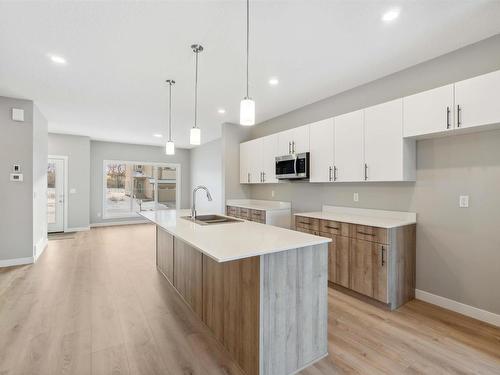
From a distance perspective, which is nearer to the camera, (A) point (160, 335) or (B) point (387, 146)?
(A) point (160, 335)

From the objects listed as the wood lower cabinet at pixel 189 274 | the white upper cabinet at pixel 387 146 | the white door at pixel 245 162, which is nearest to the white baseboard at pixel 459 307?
the white upper cabinet at pixel 387 146

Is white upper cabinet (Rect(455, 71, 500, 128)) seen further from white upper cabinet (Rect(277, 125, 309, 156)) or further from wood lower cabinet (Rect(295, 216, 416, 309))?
white upper cabinet (Rect(277, 125, 309, 156))

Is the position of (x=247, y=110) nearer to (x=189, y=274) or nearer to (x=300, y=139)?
(x=189, y=274)

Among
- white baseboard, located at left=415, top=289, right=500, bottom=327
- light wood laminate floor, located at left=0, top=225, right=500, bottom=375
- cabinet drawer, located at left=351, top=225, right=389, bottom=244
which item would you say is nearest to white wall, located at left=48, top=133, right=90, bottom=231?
light wood laminate floor, located at left=0, top=225, right=500, bottom=375

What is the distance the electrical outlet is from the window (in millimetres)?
8079

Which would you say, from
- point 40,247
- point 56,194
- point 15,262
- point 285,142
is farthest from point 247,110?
point 56,194

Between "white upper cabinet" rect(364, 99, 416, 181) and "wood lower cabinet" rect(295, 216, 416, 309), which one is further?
"white upper cabinet" rect(364, 99, 416, 181)

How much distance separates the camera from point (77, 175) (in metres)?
7.12

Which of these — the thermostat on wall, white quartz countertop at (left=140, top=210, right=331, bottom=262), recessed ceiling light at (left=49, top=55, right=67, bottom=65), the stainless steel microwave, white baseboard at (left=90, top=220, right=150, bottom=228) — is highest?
recessed ceiling light at (left=49, top=55, right=67, bottom=65)

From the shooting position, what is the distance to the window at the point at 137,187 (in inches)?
321

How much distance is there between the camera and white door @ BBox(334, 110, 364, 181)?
3254 mm

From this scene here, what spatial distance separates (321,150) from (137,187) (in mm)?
6760

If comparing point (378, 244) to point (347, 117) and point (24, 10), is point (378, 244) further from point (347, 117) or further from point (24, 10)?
point (24, 10)

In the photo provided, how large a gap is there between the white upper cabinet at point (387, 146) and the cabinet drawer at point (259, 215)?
1833mm
